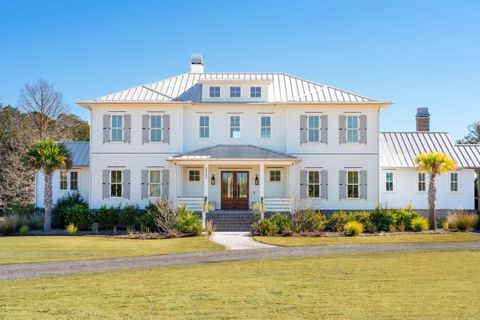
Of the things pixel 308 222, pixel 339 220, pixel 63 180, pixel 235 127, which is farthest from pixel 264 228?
pixel 63 180

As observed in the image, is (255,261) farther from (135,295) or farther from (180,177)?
(180,177)

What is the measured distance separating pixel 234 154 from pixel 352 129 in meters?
6.47

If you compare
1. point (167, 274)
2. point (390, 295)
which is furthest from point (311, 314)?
point (167, 274)

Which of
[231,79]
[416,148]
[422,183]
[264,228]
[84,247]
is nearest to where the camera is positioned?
[84,247]

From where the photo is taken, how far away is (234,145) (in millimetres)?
27625

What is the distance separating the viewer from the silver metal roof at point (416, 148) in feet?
94.0

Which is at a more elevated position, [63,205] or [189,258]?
[63,205]

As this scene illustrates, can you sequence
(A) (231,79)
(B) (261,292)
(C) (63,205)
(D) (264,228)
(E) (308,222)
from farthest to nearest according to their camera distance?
(A) (231,79) < (C) (63,205) < (E) (308,222) < (D) (264,228) < (B) (261,292)

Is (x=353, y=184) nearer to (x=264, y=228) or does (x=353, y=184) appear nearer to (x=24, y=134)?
(x=264, y=228)

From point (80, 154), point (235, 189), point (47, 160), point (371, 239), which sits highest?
point (80, 154)

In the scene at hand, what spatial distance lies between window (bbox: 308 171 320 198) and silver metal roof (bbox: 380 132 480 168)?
403cm

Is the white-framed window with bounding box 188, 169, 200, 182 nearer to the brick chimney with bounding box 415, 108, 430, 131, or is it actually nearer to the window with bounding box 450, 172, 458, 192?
the window with bounding box 450, 172, 458, 192

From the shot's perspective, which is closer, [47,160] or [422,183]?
[47,160]

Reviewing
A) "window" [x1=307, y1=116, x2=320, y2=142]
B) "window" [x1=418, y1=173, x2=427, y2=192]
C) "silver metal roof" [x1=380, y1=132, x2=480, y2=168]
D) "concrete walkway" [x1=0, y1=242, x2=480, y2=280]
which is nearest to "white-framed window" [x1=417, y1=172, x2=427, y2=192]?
"window" [x1=418, y1=173, x2=427, y2=192]
